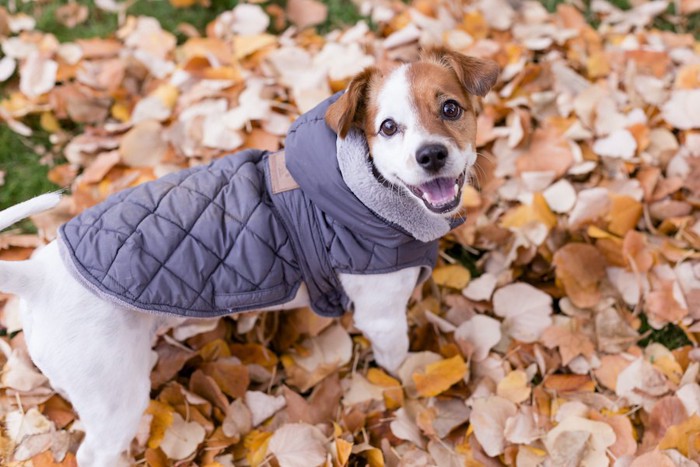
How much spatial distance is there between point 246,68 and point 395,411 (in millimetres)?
2051

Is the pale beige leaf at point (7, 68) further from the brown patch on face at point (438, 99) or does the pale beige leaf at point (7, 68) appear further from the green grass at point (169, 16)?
the brown patch on face at point (438, 99)

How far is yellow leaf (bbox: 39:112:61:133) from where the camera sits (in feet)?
11.0

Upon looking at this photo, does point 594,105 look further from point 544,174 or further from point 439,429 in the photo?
point 439,429

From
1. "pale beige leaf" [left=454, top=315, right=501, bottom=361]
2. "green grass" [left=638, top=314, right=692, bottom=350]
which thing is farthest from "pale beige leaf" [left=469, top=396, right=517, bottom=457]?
"green grass" [left=638, top=314, right=692, bottom=350]

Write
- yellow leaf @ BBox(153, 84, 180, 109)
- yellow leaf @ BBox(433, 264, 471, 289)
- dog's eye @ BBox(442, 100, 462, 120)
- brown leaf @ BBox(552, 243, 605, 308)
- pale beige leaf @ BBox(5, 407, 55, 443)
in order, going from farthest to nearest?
yellow leaf @ BBox(153, 84, 180, 109) → yellow leaf @ BBox(433, 264, 471, 289) → brown leaf @ BBox(552, 243, 605, 308) → pale beige leaf @ BBox(5, 407, 55, 443) → dog's eye @ BBox(442, 100, 462, 120)

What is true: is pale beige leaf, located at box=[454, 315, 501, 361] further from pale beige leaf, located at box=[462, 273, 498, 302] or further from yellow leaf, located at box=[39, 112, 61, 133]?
yellow leaf, located at box=[39, 112, 61, 133]

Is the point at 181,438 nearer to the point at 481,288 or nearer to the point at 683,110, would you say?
the point at 481,288

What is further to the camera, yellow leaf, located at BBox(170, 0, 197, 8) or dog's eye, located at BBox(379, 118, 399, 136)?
yellow leaf, located at BBox(170, 0, 197, 8)

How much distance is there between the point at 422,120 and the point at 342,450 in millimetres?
1205

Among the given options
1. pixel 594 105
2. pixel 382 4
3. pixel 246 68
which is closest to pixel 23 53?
pixel 246 68

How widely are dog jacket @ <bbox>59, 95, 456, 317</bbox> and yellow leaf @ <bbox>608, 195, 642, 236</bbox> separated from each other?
1093 millimetres

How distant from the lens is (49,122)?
335cm

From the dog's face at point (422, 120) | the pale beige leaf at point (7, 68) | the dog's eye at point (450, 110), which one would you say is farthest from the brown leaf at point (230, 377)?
the pale beige leaf at point (7, 68)

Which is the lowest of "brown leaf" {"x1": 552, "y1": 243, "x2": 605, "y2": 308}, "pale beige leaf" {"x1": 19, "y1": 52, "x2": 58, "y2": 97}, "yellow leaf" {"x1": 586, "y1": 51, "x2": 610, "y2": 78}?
"brown leaf" {"x1": 552, "y1": 243, "x2": 605, "y2": 308}
